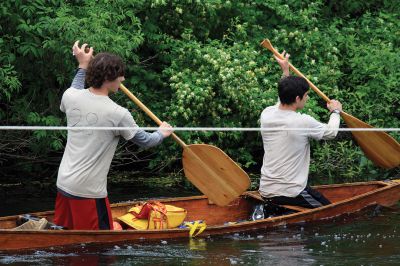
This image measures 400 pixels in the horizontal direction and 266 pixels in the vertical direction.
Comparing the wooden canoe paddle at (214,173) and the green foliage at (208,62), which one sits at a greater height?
the green foliage at (208,62)

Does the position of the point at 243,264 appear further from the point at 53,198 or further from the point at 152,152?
the point at 152,152

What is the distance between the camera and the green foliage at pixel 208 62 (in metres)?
11.1

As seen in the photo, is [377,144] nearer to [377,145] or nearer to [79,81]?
[377,145]

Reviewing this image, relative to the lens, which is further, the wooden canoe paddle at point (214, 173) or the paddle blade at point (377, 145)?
the paddle blade at point (377, 145)

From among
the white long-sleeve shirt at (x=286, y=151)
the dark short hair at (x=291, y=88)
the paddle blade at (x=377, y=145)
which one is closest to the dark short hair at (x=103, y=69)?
the dark short hair at (x=291, y=88)

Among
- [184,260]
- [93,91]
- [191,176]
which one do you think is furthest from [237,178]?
[93,91]

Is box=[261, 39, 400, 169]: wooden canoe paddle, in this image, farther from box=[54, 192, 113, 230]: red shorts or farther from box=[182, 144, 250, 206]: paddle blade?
box=[54, 192, 113, 230]: red shorts

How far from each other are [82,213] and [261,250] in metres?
1.67

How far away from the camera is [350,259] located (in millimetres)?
8008

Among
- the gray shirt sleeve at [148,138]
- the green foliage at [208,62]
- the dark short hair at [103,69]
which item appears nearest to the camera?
the dark short hair at [103,69]

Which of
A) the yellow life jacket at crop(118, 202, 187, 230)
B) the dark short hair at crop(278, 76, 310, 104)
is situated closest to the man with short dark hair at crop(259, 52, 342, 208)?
the dark short hair at crop(278, 76, 310, 104)

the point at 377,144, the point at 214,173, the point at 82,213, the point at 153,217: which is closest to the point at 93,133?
the point at 82,213

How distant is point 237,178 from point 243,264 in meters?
1.36

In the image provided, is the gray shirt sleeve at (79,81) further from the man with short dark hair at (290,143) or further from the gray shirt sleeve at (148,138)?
the man with short dark hair at (290,143)
